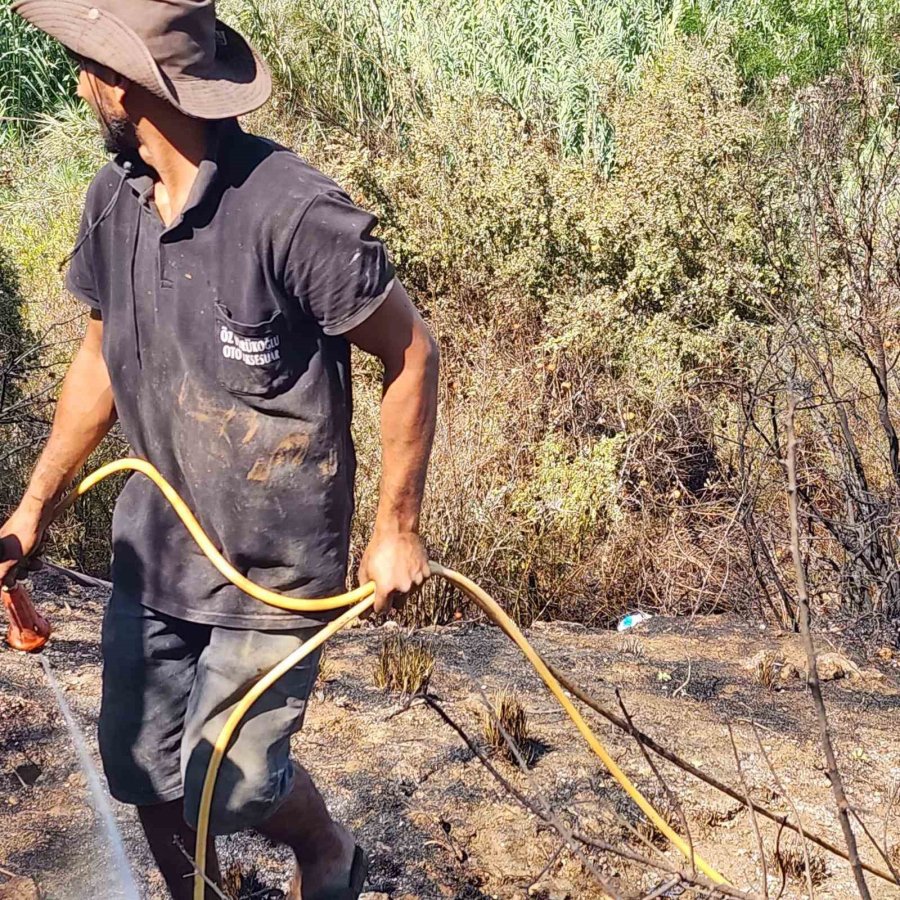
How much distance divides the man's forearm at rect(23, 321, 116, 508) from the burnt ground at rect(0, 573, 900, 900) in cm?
117

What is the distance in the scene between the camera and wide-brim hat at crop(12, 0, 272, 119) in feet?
7.46

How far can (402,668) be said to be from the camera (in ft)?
14.8

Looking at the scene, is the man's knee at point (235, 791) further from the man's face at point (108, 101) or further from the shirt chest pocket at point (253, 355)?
the man's face at point (108, 101)

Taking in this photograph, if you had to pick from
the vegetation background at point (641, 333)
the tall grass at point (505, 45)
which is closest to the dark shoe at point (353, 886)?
the vegetation background at point (641, 333)

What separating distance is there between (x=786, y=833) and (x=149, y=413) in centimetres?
243

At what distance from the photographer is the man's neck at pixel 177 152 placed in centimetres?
239

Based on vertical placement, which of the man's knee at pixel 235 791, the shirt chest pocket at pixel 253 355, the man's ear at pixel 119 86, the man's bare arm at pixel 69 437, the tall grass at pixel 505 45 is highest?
the tall grass at pixel 505 45

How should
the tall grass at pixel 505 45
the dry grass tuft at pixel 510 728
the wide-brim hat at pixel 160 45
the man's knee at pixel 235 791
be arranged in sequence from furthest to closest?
the tall grass at pixel 505 45 → the dry grass tuft at pixel 510 728 → the man's knee at pixel 235 791 → the wide-brim hat at pixel 160 45

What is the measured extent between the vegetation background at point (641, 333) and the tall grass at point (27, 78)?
173 inches

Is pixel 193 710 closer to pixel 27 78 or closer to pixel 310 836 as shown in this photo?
pixel 310 836

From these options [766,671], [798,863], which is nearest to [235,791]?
[798,863]

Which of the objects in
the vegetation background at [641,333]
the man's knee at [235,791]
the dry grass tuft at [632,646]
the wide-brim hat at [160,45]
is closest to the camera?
the wide-brim hat at [160,45]

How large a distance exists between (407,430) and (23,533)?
95 cm

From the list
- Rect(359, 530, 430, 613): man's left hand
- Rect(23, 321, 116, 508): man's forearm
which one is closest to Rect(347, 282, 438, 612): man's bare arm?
Rect(359, 530, 430, 613): man's left hand
